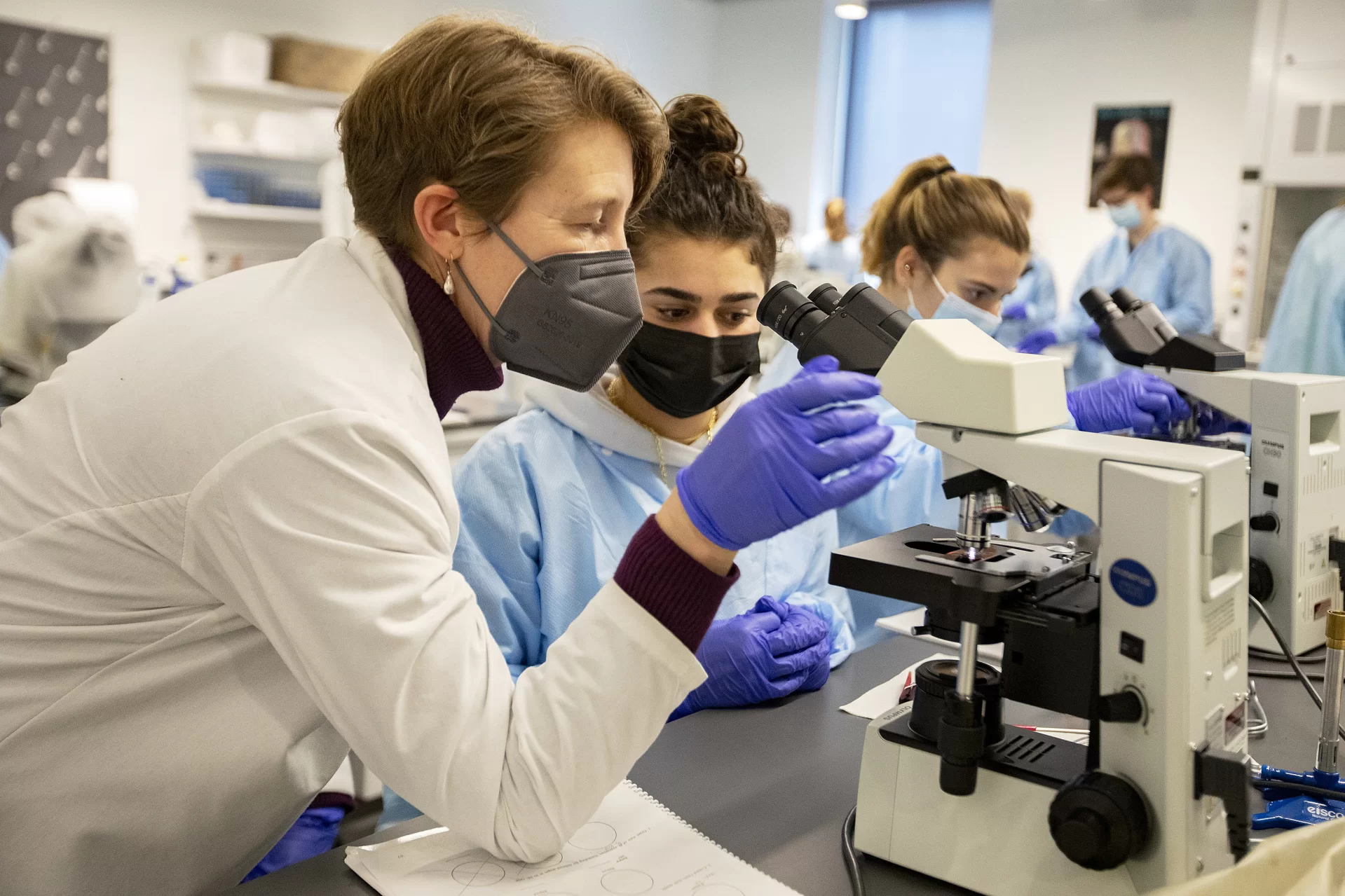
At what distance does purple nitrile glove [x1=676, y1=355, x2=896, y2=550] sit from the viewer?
847mm

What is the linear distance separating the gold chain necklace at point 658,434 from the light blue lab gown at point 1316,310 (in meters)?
2.27

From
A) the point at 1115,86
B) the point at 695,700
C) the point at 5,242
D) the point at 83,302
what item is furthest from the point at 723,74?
the point at 695,700

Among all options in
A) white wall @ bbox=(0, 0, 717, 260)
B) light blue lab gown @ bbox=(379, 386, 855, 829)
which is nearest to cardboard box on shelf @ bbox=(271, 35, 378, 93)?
white wall @ bbox=(0, 0, 717, 260)

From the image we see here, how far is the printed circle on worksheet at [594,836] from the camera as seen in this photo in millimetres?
936

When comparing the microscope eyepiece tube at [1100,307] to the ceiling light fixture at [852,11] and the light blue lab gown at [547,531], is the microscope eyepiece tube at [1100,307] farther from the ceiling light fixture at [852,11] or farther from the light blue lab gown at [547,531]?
the ceiling light fixture at [852,11]

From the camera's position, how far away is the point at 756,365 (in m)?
1.61

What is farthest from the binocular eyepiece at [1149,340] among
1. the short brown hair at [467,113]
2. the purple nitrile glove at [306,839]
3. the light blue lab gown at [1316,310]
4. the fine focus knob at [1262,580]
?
the light blue lab gown at [1316,310]

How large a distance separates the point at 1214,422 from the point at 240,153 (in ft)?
14.3

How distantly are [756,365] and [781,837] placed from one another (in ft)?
2.67

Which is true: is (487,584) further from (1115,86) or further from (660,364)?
(1115,86)

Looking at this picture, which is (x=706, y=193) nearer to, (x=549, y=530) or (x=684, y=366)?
(x=684, y=366)

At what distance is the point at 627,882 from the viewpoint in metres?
0.88

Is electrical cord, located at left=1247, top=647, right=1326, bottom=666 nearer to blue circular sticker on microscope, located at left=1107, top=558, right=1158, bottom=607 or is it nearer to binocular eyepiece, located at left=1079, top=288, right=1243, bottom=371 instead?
binocular eyepiece, located at left=1079, top=288, right=1243, bottom=371

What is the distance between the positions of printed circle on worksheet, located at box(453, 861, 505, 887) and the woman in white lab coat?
0.04 m
